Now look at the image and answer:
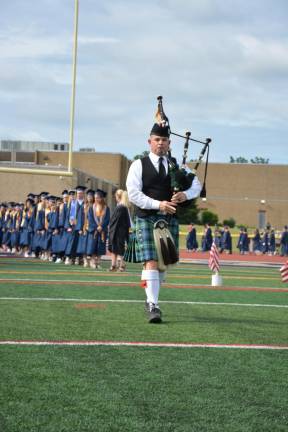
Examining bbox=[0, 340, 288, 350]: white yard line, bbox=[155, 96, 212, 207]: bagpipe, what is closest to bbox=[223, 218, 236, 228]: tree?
bbox=[155, 96, 212, 207]: bagpipe

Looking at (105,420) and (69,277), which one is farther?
(69,277)

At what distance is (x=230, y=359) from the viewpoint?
5.34 metres

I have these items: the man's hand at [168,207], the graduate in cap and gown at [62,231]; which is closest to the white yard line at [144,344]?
the man's hand at [168,207]

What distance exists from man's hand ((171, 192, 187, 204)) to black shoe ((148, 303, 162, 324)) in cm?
96

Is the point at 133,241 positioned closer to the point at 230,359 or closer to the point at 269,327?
the point at 269,327

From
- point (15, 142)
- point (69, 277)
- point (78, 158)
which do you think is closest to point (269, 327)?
point (69, 277)

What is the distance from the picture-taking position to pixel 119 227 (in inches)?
635

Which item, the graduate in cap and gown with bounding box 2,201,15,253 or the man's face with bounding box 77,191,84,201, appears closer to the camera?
the man's face with bounding box 77,191,84,201

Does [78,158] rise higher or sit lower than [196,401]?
higher

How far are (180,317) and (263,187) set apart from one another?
6979 centimetres

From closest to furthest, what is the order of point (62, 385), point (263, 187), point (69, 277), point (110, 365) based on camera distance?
point (62, 385), point (110, 365), point (69, 277), point (263, 187)

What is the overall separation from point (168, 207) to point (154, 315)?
3.13 ft

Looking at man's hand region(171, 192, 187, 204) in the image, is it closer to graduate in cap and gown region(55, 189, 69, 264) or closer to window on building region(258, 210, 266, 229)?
graduate in cap and gown region(55, 189, 69, 264)

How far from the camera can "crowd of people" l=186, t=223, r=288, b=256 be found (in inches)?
1858
